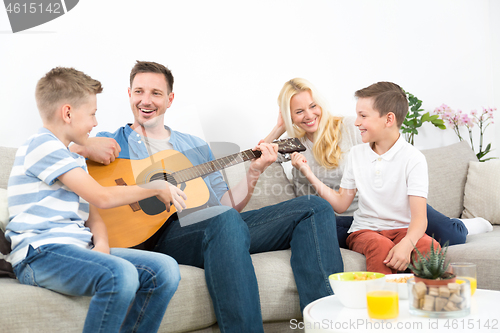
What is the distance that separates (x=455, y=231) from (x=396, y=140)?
0.43 m

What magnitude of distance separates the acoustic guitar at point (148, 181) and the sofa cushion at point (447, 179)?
1.04 m

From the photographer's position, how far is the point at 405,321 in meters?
0.89

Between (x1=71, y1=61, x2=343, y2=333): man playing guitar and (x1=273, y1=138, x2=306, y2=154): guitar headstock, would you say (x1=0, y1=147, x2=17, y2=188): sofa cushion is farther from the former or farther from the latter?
(x1=273, y1=138, x2=306, y2=154): guitar headstock

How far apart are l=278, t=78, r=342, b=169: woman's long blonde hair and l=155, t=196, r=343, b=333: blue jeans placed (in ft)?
1.68

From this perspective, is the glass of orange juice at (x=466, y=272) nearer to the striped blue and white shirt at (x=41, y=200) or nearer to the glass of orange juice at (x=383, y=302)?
the glass of orange juice at (x=383, y=302)

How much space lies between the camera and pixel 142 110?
1.75 meters

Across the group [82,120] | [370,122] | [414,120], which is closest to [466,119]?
[414,120]

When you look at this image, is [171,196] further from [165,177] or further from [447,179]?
[447,179]

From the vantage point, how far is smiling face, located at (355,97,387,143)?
66.2 inches

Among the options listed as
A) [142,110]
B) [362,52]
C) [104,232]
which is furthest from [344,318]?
[362,52]

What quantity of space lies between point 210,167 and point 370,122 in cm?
67

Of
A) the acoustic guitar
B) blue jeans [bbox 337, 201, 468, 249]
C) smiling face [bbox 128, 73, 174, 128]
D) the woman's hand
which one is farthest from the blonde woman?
smiling face [bbox 128, 73, 174, 128]

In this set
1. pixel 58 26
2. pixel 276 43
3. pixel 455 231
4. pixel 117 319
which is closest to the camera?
pixel 117 319

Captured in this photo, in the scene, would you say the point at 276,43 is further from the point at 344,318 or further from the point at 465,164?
the point at 344,318
